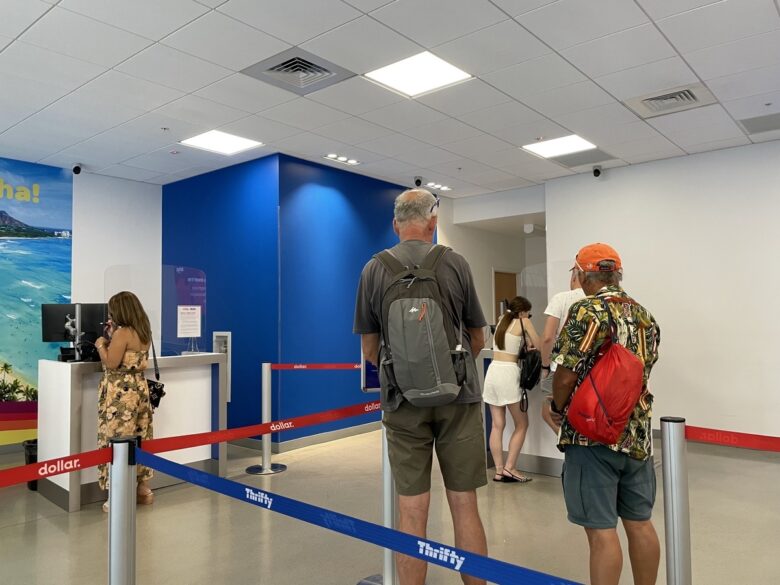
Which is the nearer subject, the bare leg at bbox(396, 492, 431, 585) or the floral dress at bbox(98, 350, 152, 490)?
the bare leg at bbox(396, 492, 431, 585)

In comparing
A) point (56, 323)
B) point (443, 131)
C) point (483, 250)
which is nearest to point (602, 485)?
point (443, 131)

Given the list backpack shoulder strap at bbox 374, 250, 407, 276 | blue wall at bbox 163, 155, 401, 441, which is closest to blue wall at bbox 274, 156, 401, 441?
blue wall at bbox 163, 155, 401, 441

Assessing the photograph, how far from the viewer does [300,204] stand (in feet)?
20.1

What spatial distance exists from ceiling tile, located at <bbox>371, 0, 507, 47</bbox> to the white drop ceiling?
0.4 inches

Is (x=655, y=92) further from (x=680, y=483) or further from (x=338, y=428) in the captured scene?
(x=338, y=428)

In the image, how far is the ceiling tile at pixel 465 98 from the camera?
14.1ft

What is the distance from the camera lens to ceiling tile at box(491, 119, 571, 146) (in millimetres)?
5227

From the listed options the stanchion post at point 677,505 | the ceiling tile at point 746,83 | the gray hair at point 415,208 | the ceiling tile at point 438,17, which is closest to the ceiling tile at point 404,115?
the ceiling tile at point 438,17

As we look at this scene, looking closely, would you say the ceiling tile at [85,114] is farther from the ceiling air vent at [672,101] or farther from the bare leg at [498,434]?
the ceiling air vent at [672,101]

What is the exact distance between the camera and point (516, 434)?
14.2 feet

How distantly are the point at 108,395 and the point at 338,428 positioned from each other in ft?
9.54

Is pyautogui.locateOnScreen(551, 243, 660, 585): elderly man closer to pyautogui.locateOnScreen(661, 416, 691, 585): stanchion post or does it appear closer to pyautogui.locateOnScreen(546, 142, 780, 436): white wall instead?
pyautogui.locateOnScreen(661, 416, 691, 585): stanchion post

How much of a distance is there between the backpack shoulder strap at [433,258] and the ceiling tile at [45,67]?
10.3 ft

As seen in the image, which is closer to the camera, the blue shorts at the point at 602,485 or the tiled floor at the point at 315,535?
the blue shorts at the point at 602,485
